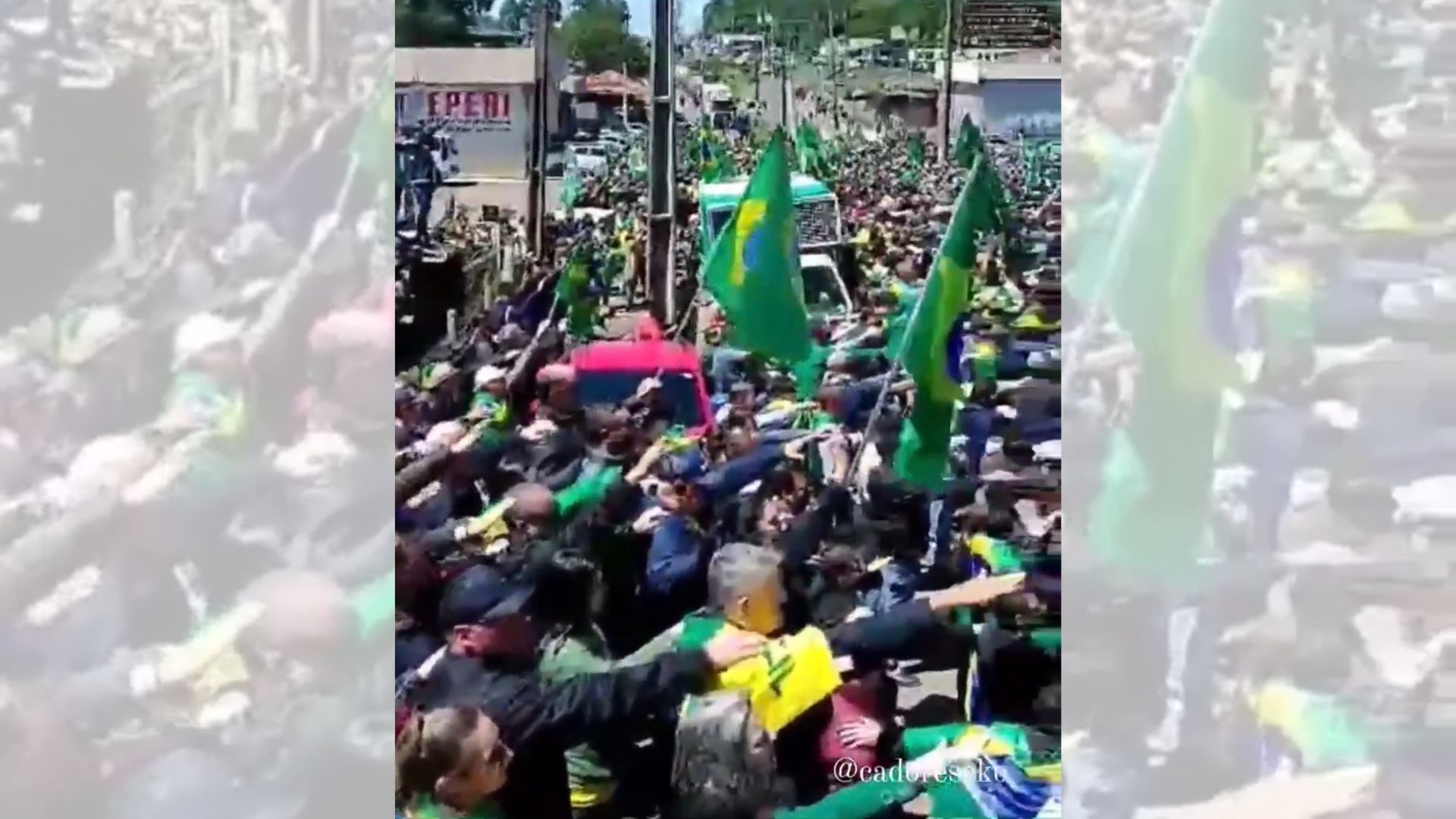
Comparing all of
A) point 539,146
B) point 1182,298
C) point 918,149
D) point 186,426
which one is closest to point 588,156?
point 539,146

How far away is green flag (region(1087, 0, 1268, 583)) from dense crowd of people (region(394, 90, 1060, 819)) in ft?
0.19

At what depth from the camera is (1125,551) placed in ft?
3.61

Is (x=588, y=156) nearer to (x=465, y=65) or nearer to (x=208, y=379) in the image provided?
(x=465, y=65)

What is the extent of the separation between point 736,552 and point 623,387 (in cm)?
15

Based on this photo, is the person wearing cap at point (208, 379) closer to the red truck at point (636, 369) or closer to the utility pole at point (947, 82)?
the red truck at point (636, 369)

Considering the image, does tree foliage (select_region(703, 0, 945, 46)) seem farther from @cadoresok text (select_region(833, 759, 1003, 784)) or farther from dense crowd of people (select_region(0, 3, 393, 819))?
@cadoresok text (select_region(833, 759, 1003, 784))

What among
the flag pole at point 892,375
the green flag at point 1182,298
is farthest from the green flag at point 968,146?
the green flag at point 1182,298

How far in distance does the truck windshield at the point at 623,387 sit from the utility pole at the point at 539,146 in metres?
0.10

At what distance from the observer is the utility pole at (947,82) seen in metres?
1.10

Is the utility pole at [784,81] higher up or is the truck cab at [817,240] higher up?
the utility pole at [784,81]

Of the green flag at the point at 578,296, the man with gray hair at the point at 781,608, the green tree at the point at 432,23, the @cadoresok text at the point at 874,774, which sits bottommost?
the @cadoresok text at the point at 874,774

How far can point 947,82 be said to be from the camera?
110 cm

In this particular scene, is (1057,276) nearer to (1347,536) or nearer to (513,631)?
(1347,536)

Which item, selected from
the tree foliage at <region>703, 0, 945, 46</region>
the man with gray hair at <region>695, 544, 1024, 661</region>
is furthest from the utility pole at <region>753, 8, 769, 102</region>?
the man with gray hair at <region>695, 544, 1024, 661</region>
